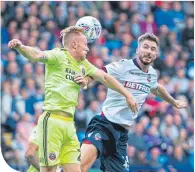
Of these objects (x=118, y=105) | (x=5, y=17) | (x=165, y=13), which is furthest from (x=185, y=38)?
(x=118, y=105)

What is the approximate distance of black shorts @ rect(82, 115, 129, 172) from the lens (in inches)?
382

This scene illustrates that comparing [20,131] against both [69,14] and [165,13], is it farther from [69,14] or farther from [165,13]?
[165,13]

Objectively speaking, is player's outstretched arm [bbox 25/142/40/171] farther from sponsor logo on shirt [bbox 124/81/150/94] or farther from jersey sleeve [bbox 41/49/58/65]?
jersey sleeve [bbox 41/49/58/65]

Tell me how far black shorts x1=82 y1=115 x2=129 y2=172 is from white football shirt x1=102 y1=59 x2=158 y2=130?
0.09 meters

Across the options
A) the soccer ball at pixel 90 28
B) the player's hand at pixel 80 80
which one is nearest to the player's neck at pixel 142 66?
the soccer ball at pixel 90 28

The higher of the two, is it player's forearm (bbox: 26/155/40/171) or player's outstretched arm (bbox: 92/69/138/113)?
player's outstretched arm (bbox: 92/69/138/113)

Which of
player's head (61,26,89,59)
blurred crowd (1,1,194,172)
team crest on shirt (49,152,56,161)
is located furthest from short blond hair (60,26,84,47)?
blurred crowd (1,1,194,172)

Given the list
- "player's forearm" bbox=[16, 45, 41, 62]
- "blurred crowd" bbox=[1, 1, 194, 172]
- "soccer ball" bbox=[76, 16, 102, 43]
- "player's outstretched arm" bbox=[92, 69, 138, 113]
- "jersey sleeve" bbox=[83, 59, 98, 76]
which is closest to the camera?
"player's forearm" bbox=[16, 45, 41, 62]

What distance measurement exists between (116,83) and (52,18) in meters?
8.58

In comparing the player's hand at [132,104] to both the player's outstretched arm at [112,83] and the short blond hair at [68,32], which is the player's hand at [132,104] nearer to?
the player's outstretched arm at [112,83]

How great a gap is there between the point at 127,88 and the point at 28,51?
6.57 ft

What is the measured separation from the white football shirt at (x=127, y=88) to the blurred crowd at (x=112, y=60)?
12.5ft

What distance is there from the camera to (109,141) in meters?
9.77

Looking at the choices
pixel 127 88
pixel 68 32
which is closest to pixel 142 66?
pixel 127 88
